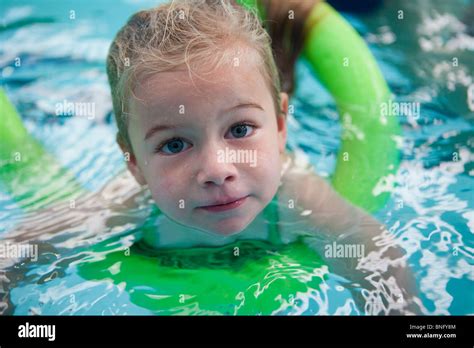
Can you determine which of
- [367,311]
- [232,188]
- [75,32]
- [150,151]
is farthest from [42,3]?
[367,311]

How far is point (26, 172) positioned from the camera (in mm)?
1696

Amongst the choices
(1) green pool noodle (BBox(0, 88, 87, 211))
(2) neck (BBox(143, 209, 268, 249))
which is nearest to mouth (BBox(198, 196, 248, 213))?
(2) neck (BBox(143, 209, 268, 249))

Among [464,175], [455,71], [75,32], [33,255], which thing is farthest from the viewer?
[75,32]

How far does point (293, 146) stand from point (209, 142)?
20.3 inches

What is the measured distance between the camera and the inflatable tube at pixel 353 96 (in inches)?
64.2

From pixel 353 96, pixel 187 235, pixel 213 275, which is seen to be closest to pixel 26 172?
pixel 187 235

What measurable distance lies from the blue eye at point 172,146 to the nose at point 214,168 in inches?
2.0

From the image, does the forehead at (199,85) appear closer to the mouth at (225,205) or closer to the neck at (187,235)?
the mouth at (225,205)

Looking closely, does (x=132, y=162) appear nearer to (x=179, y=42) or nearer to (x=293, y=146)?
(x=179, y=42)

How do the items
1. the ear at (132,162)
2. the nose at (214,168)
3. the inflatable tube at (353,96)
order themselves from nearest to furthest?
the nose at (214,168), the ear at (132,162), the inflatable tube at (353,96)

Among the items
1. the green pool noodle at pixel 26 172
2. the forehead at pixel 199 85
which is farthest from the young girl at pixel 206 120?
the green pool noodle at pixel 26 172
